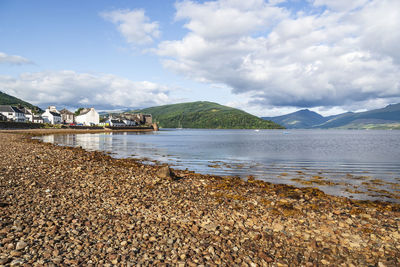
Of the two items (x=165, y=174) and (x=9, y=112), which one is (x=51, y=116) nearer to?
(x=9, y=112)

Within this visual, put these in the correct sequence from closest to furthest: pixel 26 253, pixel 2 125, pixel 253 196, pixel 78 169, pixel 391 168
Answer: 1. pixel 26 253
2. pixel 253 196
3. pixel 78 169
4. pixel 391 168
5. pixel 2 125

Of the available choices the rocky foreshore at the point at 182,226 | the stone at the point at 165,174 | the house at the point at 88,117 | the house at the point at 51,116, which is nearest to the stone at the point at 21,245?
the rocky foreshore at the point at 182,226

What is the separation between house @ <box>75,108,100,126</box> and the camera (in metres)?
192

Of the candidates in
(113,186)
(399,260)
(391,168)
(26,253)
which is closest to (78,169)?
(113,186)

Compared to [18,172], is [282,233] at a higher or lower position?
lower

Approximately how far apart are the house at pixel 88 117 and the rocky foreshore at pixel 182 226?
191862 mm

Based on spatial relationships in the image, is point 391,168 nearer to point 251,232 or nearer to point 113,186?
point 251,232

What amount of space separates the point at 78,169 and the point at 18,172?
3.86 metres

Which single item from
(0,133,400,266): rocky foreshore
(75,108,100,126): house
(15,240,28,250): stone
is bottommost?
(0,133,400,266): rocky foreshore

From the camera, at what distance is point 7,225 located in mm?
8672

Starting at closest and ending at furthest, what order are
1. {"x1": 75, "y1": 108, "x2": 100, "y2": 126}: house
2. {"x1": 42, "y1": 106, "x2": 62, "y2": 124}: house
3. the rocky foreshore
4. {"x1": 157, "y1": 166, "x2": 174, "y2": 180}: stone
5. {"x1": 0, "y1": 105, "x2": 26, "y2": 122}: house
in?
the rocky foreshore → {"x1": 157, "y1": 166, "x2": 174, "y2": 180}: stone → {"x1": 0, "y1": 105, "x2": 26, "y2": 122}: house → {"x1": 42, "y1": 106, "x2": 62, "y2": 124}: house → {"x1": 75, "y1": 108, "x2": 100, "y2": 126}: house

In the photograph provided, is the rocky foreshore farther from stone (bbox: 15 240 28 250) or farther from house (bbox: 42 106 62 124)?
house (bbox: 42 106 62 124)

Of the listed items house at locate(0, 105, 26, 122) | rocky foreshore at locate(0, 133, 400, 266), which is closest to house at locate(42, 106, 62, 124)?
house at locate(0, 105, 26, 122)

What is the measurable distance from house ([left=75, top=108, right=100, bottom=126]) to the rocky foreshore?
192 m
